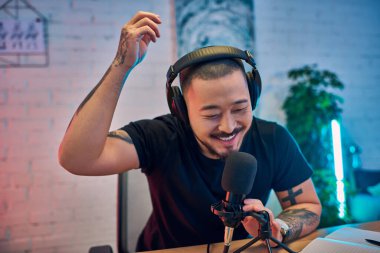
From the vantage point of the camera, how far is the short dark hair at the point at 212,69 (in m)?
0.92

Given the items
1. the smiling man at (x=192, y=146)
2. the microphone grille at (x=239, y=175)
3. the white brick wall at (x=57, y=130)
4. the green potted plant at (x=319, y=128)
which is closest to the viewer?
the microphone grille at (x=239, y=175)

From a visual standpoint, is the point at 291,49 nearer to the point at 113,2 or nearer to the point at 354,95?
the point at 354,95

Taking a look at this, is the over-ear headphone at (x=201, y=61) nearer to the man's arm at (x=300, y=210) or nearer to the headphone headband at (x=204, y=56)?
the headphone headband at (x=204, y=56)

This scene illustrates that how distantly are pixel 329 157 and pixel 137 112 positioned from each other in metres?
1.46

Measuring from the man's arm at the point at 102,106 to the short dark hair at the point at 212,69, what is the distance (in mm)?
146

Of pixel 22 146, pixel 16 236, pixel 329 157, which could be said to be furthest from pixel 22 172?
pixel 329 157

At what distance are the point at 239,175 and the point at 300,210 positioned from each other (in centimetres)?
51

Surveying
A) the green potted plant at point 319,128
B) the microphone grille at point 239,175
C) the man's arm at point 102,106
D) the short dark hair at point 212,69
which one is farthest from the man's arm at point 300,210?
the green potted plant at point 319,128

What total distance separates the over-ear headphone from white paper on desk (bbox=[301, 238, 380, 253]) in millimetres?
436

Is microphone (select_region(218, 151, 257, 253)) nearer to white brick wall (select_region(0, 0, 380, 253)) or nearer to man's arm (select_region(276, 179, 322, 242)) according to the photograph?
man's arm (select_region(276, 179, 322, 242))

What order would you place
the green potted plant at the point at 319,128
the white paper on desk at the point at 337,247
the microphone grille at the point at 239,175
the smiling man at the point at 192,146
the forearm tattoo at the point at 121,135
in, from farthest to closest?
the green potted plant at the point at 319,128 < the forearm tattoo at the point at 121,135 < the smiling man at the point at 192,146 < the white paper on desk at the point at 337,247 < the microphone grille at the point at 239,175

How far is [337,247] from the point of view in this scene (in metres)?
0.81

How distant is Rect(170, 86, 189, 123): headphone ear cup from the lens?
3.17 feet

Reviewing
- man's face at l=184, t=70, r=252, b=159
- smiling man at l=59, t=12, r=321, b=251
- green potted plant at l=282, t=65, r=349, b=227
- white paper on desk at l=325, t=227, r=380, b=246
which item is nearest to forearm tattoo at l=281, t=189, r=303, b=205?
smiling man at l=59, t=12, r=321, b=251
